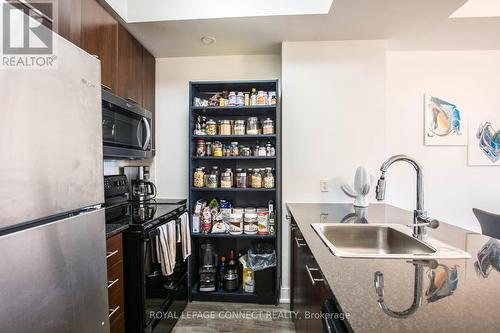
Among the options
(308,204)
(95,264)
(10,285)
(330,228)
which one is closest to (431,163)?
(308,204)

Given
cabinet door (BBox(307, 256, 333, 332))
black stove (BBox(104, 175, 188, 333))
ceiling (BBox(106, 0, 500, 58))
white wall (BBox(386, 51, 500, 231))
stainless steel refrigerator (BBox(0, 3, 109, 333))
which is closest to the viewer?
stainless steel refrigerator (BBox(0, 3, 109, 333))

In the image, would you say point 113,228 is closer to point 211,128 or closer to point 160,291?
point 160,291

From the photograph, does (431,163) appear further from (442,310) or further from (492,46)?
(442,310)

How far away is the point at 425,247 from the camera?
1.07 m

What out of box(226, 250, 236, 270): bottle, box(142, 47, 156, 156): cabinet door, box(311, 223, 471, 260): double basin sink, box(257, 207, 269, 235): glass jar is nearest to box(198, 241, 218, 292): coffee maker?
box(226, 250, 236, 270): bottle

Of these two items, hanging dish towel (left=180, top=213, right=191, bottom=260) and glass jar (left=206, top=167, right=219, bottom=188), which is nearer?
hanging dish towel (left=180, top=213, right=191, bottom=260)

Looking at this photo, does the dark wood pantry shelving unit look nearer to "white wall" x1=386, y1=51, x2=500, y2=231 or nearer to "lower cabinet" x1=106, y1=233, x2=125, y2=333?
"lower cabinet" x1=106, y1=233, x2=125, y2=333

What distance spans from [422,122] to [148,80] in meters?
2.70

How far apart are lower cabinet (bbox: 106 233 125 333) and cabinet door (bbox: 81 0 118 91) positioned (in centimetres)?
106

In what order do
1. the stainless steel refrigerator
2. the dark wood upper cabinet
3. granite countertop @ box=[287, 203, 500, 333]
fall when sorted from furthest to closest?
the dark wood upper cabinet, the stainless steel refrigerator, granite countertop @ box=[287, 203, 500, 333]

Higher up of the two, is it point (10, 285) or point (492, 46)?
point (492, 46)

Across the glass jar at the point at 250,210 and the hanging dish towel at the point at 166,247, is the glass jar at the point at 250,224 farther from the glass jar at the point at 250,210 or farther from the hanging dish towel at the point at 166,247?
the hanging dish towel at the point at 166,247

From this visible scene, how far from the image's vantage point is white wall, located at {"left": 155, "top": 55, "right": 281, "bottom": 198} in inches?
98.2

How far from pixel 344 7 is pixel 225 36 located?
0.95 metres
